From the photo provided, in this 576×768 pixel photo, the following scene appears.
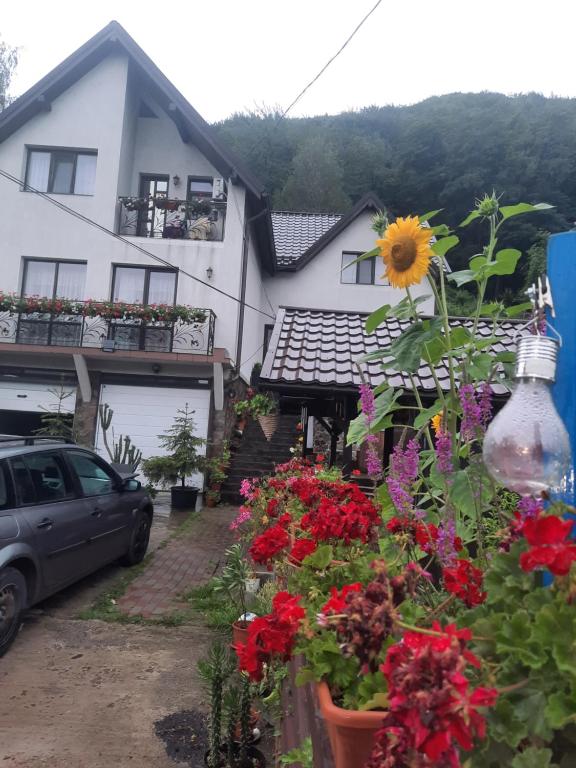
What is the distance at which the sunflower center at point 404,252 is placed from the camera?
1.74 m

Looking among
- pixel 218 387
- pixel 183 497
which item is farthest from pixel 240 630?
pixel 218 387

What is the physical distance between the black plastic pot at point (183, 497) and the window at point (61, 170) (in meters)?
8.50

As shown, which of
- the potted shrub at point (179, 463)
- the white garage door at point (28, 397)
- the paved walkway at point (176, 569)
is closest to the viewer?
the paved walkway at point (176, 569)

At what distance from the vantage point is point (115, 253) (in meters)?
13.9

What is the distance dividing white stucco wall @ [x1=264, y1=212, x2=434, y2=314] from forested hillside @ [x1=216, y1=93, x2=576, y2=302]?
12.6m

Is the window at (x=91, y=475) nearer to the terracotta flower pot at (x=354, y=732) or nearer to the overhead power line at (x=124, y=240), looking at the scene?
the terracotta flower pot at (x=354, y=732)

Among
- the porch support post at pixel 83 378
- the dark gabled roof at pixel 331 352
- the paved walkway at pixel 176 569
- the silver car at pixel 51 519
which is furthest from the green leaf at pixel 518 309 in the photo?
the porch support post at pixel 83 378

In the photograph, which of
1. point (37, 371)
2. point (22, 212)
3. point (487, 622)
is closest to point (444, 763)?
point (487, 622)

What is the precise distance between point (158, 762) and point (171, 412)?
1108 cm

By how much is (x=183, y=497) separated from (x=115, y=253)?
21.9 feet

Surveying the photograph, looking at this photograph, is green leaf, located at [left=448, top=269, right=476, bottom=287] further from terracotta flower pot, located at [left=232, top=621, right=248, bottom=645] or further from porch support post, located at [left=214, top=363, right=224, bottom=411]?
porch support post, located at [left=214, top=363, right=224, bottom=411]

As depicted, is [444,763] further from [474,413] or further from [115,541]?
[115,541]

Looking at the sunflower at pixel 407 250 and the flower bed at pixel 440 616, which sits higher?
the sunflower at pixel 407 250

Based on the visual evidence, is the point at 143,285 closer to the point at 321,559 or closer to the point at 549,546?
the point at 321,559
